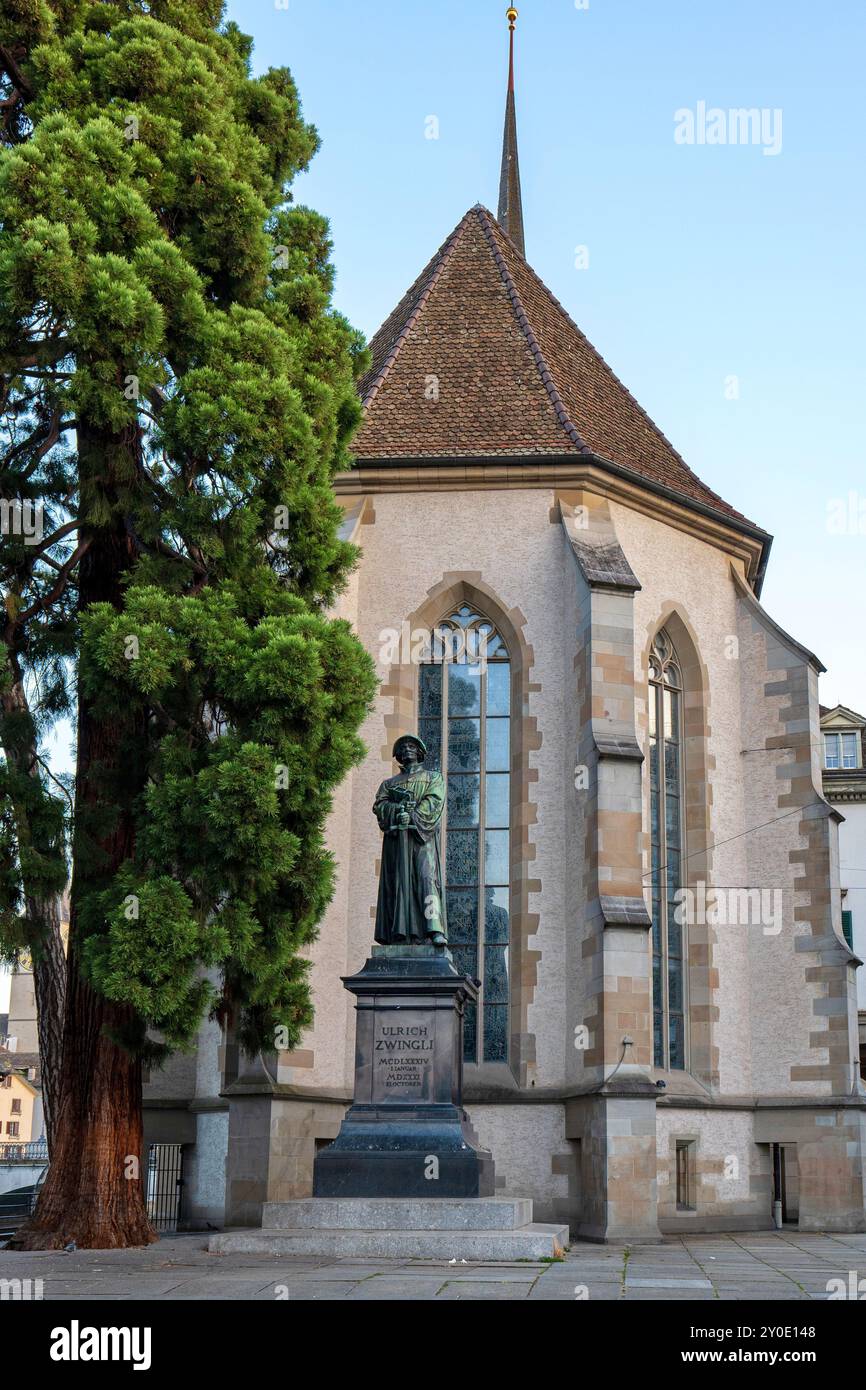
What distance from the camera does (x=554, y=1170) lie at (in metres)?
15.8

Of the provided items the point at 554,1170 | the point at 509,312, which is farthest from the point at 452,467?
the point at 554,1170

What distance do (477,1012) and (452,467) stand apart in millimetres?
6496

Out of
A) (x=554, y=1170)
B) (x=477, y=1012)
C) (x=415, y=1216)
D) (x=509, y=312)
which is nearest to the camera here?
(x=415, y=1216)

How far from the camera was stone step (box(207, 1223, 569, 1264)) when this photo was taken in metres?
10.5

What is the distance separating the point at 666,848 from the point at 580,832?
2167 mm

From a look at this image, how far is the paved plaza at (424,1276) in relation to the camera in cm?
842

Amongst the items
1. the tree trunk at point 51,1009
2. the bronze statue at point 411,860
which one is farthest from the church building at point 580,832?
the bronze statue at point 411,860

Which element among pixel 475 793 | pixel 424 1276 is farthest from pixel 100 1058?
pixel 475 793

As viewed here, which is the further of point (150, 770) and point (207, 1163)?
point (207, 1163)

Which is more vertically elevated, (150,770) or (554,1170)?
(150,770)

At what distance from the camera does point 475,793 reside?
1769 centimetres

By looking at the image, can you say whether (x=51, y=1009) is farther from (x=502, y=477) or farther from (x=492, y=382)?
(x=492, y=382)

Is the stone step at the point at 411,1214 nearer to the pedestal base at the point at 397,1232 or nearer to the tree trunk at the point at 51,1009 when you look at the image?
the pedestal base at the point at 397,1232

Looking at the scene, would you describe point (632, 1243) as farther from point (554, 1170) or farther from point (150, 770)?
point (150, 770)
